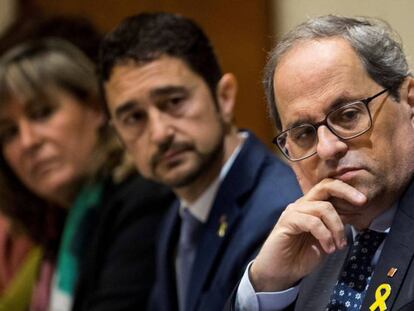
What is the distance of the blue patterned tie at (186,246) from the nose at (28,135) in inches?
32.5

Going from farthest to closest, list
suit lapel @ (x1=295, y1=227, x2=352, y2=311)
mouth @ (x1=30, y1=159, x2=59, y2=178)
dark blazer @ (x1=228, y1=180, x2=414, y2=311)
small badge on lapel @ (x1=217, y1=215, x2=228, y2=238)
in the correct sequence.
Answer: mouth @ (x1=30, y1=159, x2=59, y2=178) < small badge on lapel @ (x1=217, y1=215, x2=228, y2=238) < suit lapel @ (x1=295, y1=227, x2=352, y2=311) < dark blazer @ (x1=228, y1=180, x2=414, y2=311)

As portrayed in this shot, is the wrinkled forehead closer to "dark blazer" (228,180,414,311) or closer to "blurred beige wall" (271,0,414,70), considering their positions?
"dark blazer" (228,180,414,311)

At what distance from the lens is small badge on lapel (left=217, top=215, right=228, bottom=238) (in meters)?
2.31

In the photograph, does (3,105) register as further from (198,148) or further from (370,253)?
(370,253)

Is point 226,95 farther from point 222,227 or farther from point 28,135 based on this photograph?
point 28,135

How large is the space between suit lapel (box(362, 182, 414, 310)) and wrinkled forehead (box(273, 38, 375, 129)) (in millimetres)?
230

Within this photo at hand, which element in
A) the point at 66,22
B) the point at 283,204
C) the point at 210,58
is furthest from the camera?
the point at 66,22

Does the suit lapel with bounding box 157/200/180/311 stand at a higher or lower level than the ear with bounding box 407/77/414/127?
lower

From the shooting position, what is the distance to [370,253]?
1.72 meters

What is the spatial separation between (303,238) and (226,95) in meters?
0.85

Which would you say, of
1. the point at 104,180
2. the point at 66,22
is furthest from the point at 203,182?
the point at 66,22

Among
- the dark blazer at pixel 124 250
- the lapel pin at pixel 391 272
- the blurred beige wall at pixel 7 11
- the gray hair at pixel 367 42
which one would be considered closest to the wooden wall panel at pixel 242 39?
the dark blazer at pixel 124 250

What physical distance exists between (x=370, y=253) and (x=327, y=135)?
0.84 feet

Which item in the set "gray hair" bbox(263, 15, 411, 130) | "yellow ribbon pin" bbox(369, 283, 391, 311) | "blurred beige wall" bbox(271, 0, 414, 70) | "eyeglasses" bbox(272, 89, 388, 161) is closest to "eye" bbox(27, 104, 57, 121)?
"blurred beige wall" bbox(271, 0, 414, 70)
